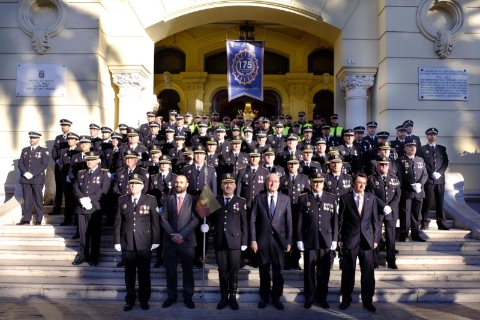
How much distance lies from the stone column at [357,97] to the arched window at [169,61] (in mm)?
7772

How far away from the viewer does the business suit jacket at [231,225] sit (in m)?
6.07

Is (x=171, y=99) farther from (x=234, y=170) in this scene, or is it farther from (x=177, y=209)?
(x=177, y=209)

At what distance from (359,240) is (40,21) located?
9.94 metres

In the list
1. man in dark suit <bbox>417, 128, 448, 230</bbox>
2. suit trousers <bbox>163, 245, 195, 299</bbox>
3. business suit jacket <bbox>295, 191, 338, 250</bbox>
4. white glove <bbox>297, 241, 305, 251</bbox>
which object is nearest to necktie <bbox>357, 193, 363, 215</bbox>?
business suit jacket <bbox>295, 191, 338, 250</bbox>

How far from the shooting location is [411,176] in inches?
322

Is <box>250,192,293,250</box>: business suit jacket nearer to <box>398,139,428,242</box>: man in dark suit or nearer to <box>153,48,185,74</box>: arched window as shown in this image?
<box>398,139,428,242</box>: man in dark suit

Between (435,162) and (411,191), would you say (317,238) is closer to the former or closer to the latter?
(411,191)

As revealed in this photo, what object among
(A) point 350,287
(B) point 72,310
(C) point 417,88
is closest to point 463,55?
(C) point 417,88

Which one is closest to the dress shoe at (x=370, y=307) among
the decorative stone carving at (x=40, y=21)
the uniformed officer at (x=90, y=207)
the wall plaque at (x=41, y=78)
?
the uniformed officer at (x=90, y=207)

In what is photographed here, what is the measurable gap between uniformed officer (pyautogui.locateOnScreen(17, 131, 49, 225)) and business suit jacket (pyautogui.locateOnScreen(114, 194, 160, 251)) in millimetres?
3674

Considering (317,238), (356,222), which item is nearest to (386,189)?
(356,222)

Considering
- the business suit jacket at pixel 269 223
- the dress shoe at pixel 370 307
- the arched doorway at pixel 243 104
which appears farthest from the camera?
the arched doorway at pixel 243 104

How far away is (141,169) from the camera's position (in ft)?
25.3

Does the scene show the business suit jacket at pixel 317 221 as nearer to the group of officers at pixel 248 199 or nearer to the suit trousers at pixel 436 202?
the group of officers at pixel 248 199
